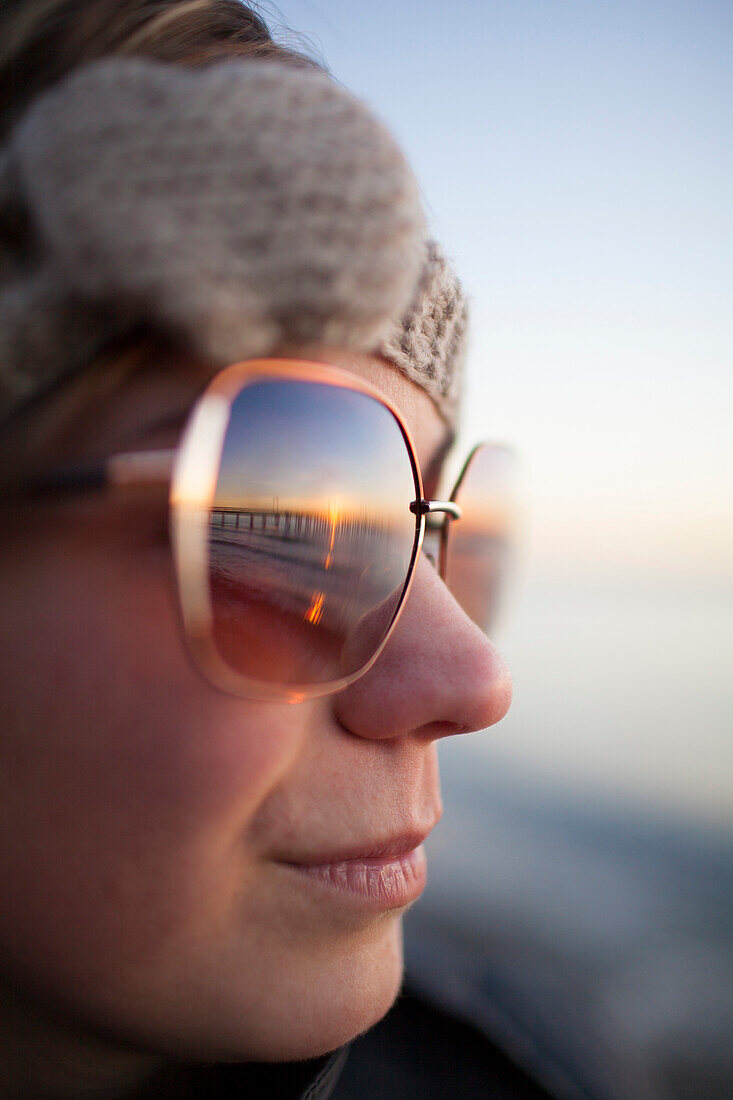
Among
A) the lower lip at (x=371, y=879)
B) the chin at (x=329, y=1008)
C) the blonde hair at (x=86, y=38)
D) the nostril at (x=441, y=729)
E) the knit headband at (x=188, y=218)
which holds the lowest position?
the chin at (x=329, y=1008)

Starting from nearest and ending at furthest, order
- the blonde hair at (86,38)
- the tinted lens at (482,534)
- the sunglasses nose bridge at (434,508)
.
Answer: the blonde hair at (86,38), the sunglasses nose bridge at (434,508), the tinted lens at (482,534)

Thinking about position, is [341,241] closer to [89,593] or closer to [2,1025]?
[89,593]

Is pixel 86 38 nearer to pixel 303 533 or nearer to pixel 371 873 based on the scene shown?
pixel 303 533

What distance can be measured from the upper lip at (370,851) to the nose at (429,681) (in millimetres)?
126

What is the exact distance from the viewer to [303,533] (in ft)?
2.06

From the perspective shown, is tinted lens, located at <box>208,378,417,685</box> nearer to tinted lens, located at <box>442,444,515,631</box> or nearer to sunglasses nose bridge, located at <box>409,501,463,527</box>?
sunglasses nose bridge, located at <box>409,501,463,527</box>

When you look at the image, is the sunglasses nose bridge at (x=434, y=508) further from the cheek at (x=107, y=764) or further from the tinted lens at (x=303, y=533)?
the cheek at (x=107, y=764)

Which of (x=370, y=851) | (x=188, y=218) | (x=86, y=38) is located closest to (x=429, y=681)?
(x=370, y=851)

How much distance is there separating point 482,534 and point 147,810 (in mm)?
871

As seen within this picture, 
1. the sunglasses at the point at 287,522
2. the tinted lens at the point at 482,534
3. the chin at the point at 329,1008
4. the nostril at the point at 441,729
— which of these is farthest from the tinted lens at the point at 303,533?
the tinted lens at the point at 482,534

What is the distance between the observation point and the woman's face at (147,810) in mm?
584

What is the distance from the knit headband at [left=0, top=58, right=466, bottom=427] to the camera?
1.69 feet

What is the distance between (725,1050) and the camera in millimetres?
1869

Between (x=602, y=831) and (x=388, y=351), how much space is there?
3197mm
